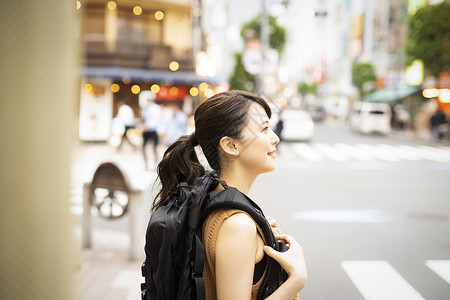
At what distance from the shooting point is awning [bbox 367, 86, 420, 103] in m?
41.8

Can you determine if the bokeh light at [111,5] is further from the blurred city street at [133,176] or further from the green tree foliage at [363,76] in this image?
the green tree foliage at [363,76]

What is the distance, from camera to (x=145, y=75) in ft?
85.9

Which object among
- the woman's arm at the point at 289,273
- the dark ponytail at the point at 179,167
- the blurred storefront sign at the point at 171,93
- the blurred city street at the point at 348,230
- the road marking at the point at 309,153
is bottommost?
the blurred city street at the point at 348,230

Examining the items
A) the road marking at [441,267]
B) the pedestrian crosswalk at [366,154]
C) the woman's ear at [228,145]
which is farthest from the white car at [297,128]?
the woman's ear at [228,145]

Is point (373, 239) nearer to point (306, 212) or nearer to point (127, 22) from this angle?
point (306, 212)

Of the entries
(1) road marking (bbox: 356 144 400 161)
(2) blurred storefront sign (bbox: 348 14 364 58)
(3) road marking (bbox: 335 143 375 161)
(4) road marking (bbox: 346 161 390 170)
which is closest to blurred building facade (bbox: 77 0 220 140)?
(3) road marking (bbox: 335 143 375 161)

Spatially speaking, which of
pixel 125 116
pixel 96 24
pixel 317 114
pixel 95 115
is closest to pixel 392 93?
pixel 317 114

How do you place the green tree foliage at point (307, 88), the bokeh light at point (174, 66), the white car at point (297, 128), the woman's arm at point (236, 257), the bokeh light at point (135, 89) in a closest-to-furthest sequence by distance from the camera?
the woman's arm at point (236, 257) < the white car at point (297, 128) < the bokeh light at point (135, 89) < the bokeh light at point (174, 66) < the green tree foliage at point (307, 88)

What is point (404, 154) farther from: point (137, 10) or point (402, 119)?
point (137, 10)

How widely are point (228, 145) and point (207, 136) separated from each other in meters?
0.10

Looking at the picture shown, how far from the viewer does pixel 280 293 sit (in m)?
1.65

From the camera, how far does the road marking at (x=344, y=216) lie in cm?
772

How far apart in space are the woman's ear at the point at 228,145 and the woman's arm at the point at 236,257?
33 centimetres

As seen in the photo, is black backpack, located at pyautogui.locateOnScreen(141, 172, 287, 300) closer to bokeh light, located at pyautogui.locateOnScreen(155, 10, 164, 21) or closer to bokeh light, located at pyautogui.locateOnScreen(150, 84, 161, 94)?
bokeh light, located at pyautogui.locateOnScreen(150, 84, 161, 94)
